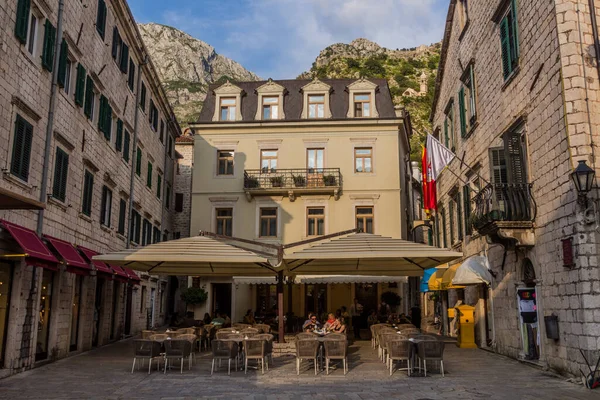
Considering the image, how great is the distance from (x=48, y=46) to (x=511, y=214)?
484 inches

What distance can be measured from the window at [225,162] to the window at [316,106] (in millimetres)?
4863

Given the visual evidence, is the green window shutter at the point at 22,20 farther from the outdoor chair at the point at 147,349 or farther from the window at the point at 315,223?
the window at the point at 315,223

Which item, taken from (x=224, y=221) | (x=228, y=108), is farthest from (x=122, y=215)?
(x=228, y=108)

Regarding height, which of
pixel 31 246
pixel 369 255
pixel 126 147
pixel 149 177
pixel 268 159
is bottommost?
pixel 369 255

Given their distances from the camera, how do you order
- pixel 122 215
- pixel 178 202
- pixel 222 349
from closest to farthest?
1. pixel 222 349
2. pixel 122 215
3. pixel 178 202

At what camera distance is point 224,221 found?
1092 inches

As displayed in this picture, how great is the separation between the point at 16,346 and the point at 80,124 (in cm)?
693

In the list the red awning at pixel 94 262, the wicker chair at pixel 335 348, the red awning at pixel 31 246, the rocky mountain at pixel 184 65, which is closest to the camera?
the red awning at pixel 31 246

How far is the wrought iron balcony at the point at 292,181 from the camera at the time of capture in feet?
87.5

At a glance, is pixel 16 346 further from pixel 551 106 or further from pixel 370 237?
pixel 551 106

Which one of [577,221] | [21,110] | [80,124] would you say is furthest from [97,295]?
[577,221]

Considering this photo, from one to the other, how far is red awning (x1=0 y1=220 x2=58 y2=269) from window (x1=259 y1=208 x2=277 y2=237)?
15450 mm

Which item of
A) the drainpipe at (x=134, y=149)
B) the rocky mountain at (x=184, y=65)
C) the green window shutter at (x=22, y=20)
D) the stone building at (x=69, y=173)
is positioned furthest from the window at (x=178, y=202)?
the rocky mountain at (x=184, y=65)

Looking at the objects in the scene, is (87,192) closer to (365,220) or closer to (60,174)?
(60,174)
